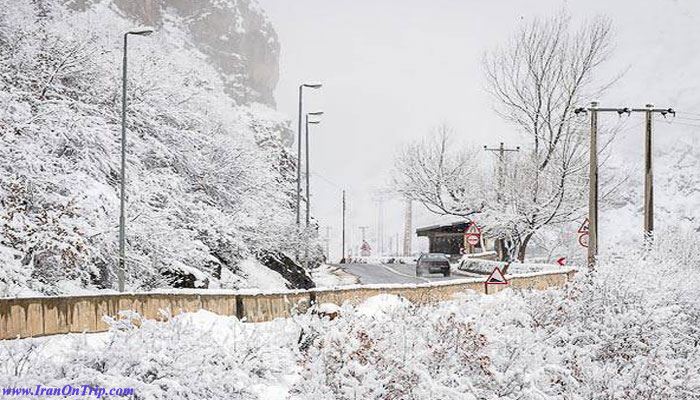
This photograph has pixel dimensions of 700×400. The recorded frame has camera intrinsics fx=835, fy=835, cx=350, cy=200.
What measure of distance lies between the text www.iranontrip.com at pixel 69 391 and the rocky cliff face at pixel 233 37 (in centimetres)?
10227

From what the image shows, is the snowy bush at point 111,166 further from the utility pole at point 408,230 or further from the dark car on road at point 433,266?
the utility pole at point 408,230

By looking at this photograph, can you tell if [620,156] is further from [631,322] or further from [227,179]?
[631,322]

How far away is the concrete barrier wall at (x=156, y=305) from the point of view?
35.7 ft

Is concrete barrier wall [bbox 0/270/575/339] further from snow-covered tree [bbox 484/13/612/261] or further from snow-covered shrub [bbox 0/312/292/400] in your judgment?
snow-covered tree [bbox 484/13/612/261]

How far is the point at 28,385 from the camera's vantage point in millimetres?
8641

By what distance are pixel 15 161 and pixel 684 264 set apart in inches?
870

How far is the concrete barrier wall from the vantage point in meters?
10.9

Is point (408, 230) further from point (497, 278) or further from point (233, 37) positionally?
point (497, 278)

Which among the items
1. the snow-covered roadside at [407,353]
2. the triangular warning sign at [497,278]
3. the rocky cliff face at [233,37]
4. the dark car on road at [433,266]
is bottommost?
the dark car on road at [433,266]

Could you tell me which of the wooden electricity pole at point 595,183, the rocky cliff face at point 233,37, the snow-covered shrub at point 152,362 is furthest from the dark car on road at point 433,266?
the rocky cliff face at point 233,37

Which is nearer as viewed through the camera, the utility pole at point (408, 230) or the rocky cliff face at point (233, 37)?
the utility pole at point (408, 230)

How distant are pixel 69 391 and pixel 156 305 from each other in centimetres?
337

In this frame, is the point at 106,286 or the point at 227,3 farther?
the point at 227,3

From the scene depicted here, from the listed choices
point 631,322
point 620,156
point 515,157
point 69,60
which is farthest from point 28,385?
point 620,156
